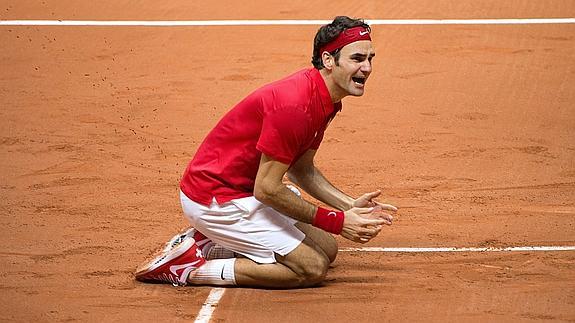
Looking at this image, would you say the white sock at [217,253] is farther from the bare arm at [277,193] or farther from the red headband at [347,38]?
the red headband at [347,38]

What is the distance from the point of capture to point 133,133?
→ 421 inches

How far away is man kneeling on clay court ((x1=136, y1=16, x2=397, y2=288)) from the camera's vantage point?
6.89 metres

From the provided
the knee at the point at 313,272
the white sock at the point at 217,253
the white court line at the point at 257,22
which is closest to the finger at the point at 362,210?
the knee at the point at 313,272

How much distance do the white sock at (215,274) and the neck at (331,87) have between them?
1.21 m

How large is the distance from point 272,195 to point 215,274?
0.71 m

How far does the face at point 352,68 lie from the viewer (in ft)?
23.0

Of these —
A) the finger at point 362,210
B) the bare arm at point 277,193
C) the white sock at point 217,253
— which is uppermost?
the bare arm at point 277,193

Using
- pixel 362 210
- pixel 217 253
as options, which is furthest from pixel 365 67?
pixel 217 253

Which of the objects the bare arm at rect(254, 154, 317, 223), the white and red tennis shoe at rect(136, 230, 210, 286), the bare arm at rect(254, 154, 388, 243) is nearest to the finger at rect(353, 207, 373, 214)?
the bare arm at rect(254, 154, 388, 243)

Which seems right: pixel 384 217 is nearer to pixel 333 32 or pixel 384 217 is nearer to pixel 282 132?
pixel 282 132

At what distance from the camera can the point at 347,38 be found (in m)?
7.02

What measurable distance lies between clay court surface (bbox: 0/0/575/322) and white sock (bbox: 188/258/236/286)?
12cm

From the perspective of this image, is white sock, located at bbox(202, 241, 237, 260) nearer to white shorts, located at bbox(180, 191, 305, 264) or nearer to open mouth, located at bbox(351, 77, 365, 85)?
white shorts, located at bbox(180, 191, 305, 264)

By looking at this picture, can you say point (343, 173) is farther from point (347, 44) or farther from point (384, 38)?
point (384, 38)
